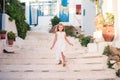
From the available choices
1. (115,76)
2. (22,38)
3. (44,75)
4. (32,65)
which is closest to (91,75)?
(115,76)

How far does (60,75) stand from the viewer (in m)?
10.8

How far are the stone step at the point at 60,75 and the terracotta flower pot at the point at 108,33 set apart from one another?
2959mm

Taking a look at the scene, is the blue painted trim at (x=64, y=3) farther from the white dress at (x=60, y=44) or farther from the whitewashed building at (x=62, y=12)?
the white dress at (x=60, y=44)

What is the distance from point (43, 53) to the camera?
1452 centimetres

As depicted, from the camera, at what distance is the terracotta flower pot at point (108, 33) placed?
45.2 ft

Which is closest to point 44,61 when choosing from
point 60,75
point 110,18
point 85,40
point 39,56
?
point 39,56

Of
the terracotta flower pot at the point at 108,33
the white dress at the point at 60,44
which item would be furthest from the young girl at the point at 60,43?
the terracotta flower pot at the point at 108,33

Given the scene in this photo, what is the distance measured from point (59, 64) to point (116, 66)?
202cm

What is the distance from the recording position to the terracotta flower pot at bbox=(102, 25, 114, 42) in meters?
13.8

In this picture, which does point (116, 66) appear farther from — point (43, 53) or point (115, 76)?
point (43, 53)

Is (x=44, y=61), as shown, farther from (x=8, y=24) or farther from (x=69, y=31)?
(x=69, y=31)

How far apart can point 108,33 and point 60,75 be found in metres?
3.85

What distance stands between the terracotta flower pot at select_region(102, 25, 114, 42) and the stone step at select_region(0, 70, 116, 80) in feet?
9.71

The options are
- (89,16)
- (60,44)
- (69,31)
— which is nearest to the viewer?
(60,44)
